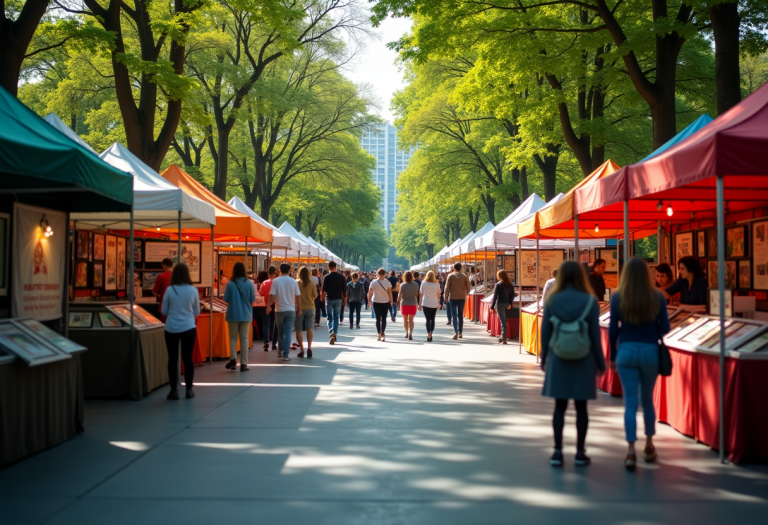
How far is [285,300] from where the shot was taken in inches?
534

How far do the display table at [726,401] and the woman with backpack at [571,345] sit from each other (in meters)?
1.27

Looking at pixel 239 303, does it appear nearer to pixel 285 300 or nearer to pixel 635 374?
pixel 285 300

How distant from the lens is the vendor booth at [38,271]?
20.4ft

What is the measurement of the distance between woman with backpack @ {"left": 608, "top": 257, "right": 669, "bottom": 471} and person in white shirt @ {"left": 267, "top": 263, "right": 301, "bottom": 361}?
8275 millimetres

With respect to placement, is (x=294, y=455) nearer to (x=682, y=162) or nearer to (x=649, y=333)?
(x=649, y=333)

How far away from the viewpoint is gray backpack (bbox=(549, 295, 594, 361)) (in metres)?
5.85

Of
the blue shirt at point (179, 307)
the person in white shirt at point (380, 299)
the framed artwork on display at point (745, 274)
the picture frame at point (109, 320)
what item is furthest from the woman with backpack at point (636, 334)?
the person in white shirt at point (380, 299)

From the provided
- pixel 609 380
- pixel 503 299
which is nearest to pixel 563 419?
pixel 609 380

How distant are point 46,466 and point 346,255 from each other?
99451mm

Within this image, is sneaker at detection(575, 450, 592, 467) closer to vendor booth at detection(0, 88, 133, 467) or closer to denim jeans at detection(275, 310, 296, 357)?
vendor booth at detection(0, 88, 133, 467)

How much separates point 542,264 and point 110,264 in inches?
451

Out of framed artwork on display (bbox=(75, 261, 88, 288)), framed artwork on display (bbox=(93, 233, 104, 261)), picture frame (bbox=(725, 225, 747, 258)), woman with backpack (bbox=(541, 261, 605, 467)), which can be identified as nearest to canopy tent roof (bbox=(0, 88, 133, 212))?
framed artwork on display (bbox=(75, 261, 88, 288))

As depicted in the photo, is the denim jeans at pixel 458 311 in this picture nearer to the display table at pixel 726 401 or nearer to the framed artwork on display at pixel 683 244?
the framed artwork on display at pixel 683 244

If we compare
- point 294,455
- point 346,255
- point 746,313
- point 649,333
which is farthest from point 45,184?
point 346,255
